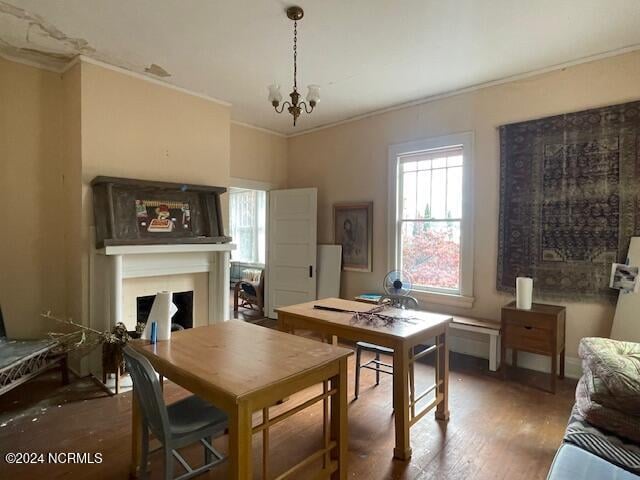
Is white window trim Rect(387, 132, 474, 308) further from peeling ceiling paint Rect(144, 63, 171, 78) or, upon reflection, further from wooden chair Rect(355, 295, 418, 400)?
peeling ceiling paint Rect(144, 63, 171, 78)

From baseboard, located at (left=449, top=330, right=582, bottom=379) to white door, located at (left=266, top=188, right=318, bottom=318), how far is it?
1998mm

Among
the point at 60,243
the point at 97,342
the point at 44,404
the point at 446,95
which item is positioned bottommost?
the point at 44,404

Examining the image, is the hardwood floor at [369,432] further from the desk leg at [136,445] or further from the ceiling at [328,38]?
the ceiling at [328,38]

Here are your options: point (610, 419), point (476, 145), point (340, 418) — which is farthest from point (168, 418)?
point (476, 145)

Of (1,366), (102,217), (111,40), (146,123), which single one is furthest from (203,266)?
(111,40)

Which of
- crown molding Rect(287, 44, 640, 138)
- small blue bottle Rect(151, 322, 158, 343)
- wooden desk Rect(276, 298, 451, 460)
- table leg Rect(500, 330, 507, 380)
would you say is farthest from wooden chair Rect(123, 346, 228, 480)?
crown molding Rect(287, 44, 640, 138)

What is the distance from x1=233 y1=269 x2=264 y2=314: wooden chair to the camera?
584 cm

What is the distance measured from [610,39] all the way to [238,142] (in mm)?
4097

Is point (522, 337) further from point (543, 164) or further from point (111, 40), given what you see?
point (111, 40)

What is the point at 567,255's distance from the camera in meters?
3.33

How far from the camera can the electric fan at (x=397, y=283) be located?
13.2ft

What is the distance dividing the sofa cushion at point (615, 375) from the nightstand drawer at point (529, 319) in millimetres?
887

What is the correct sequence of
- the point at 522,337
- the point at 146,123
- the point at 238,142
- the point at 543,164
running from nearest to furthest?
the point at 522,337
the point at 543,164
the point at 146,123
the point at 238,142

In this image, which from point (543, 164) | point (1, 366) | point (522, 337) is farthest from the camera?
point (543, 164)
